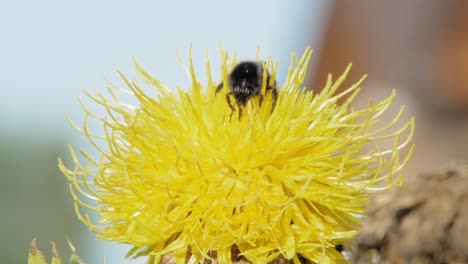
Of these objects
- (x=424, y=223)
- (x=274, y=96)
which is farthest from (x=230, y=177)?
(x=424, y=223)

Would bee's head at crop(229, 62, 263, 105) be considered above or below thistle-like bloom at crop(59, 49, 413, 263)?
above

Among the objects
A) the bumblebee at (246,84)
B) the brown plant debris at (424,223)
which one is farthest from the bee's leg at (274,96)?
the brown plant debris at (424,223)

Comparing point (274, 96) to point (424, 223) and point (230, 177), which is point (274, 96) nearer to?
point (230, 177)

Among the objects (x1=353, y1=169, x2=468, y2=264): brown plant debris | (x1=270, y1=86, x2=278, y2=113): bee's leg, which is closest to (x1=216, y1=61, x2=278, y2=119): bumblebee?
(x1=270, y1=86, x2=278, y2=113): bee's leg

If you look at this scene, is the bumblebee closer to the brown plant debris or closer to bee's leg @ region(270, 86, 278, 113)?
bee's leg @ region(270, 86, 278, 113)

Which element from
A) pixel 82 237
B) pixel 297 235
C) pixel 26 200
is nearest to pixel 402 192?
pixel 297 235

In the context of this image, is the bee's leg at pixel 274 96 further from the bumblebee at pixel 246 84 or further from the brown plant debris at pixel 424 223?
the brown plant debris at pixel 424 223

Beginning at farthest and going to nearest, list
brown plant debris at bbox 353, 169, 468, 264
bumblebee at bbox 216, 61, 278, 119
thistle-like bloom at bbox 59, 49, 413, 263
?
bumblebee at bbox 216, 61, 278, 119 < thistle-like bloom at bbox 59, 49, 413, 263 < brown plant debris at bbox 353, 169, 468, 264
